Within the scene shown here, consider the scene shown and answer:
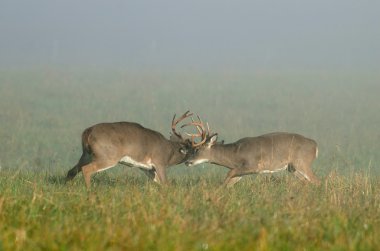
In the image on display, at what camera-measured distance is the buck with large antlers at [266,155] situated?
12.4 metres

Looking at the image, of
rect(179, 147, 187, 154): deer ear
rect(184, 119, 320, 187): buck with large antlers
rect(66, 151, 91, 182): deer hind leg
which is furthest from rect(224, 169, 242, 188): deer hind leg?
rect(66, 151, 91, 182): deer hind leg

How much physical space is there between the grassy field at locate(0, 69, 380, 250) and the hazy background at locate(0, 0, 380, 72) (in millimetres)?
14712

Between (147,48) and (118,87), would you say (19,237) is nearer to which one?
(118,87)

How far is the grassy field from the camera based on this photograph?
6.87 meters

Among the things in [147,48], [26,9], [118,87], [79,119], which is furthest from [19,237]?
[26,9]

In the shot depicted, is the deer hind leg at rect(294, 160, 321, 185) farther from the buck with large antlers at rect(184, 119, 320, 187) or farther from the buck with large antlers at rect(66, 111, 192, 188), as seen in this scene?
the buck with large antlers at rect(66, 111, 192, 188)

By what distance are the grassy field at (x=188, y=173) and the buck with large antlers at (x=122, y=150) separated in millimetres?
252

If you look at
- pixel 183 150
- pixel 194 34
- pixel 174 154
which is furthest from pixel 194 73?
pixel 194 34

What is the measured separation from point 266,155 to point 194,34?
86020 millimetres

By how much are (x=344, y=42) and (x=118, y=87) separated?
47.9 metres

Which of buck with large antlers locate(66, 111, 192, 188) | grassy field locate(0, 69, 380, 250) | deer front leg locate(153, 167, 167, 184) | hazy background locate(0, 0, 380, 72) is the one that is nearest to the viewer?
grassy field locate(0, 69, 380, 250)

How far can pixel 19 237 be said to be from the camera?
21.3 ft

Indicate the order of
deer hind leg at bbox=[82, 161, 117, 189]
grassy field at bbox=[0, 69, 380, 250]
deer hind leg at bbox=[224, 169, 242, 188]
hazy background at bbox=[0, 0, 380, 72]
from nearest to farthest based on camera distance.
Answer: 1. grassy field at bbox=[0, 69, 380, 250]
2. deer hind leg at bbox=[82, 161, 117, 189]
3. deer hind leg at bbox=[224, 169, 242, 188]
4. hazy background at bbox=[0, 0, 380, 72]

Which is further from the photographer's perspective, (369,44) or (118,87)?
(369,44)
